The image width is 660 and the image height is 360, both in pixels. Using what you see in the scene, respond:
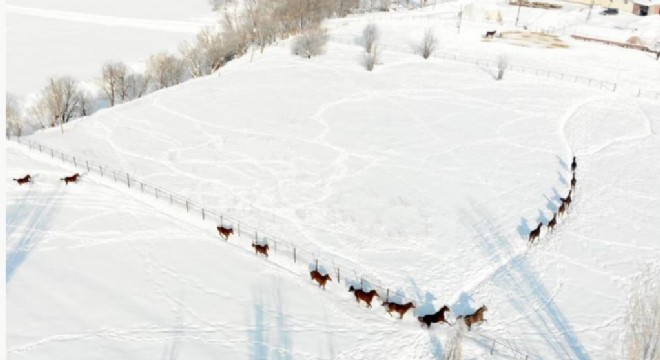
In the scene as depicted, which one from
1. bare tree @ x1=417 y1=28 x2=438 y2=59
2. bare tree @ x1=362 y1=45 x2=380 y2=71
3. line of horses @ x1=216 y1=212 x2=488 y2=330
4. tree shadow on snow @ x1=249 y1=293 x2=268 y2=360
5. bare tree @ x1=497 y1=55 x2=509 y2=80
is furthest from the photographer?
bare tree @ x1=417 y1=28 x2=438 y2=59

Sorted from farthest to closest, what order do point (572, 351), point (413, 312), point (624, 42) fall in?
point (624, 42) < point (413, 312) < point (572, 351)

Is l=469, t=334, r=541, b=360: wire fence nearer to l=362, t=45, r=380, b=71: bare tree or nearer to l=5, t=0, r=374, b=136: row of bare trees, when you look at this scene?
l=362, t=45, r=380, b=71: bare tree

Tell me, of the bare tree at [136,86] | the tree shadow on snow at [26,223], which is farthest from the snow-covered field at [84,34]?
the tree shadow on snow at [26,223]

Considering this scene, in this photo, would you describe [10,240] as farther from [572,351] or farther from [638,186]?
[638,186]

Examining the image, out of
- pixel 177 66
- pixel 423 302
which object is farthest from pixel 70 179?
pixel 177 66

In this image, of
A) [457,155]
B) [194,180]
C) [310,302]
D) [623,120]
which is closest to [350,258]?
[310,302]

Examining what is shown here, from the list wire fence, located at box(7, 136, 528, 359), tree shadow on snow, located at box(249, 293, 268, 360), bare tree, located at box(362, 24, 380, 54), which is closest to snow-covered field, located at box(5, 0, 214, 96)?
bare tree, located at box(362, 24, 380, 54)
